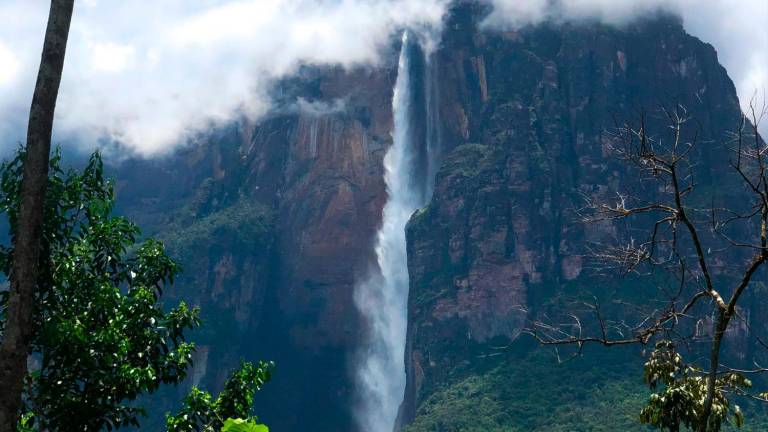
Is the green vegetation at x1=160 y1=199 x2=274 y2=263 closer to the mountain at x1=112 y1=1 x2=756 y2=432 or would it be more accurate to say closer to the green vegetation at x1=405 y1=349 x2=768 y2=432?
the mountain at x1=112 y1=1 x2=756 y2=432

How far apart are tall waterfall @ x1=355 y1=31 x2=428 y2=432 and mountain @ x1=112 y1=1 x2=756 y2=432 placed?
187 centimetres

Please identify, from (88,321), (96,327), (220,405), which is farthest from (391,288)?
(88,321)

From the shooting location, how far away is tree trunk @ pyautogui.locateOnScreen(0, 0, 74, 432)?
909cm

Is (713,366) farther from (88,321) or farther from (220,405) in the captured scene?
(88,321)

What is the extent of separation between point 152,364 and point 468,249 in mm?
112867

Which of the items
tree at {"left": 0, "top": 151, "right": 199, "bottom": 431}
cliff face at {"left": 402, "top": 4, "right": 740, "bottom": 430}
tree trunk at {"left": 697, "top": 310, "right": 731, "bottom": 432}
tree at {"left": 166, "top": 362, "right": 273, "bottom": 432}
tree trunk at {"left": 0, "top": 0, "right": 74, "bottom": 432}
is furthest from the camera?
cliff face at {"left": 402, "top": 4, "right": 740, "bottom": 430}

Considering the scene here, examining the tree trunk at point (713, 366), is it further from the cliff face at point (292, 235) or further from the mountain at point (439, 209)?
the cliff face at point (292, 235)

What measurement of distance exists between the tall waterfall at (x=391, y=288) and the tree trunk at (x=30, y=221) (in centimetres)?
12303

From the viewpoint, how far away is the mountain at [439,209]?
117312 millimetres

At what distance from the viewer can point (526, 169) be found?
4968 inches

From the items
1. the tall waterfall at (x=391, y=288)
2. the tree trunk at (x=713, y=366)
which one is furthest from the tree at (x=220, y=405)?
the tall waterfall at (x=391, y=288)

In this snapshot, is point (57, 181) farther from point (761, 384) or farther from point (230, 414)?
point (761, 384)

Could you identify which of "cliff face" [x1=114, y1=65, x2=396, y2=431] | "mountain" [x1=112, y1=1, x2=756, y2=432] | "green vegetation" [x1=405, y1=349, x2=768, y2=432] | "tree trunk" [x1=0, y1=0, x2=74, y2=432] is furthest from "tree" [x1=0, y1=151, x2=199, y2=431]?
"cliff face" [x1=114, y1=65, x2=396, y2=431]

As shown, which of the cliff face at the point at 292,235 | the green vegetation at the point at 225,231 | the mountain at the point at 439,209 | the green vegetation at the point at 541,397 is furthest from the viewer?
the green vegetation at the point at 225,231
